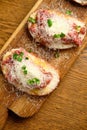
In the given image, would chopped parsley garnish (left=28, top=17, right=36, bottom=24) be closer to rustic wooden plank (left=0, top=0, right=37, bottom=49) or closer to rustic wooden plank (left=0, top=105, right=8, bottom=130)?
rustic wooden plank (left=0, top=0, right=37, bottom=49)

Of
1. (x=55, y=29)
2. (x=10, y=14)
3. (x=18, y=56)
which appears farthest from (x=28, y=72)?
(x=10, y=14)

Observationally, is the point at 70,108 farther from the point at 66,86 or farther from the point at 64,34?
the point at 64,34

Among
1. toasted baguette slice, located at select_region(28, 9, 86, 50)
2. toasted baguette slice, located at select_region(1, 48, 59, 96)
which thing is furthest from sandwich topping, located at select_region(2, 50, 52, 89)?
toasted baguette slice, located at select_region(28, 9, 86, 50)

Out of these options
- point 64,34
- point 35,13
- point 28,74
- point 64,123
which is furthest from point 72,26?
point 64,123

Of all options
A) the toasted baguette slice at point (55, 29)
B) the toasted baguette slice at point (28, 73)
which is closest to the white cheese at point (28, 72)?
the toasted baguette slice at point (28, 73)

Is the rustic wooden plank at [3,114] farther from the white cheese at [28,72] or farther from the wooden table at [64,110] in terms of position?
the white cheese at [28,72]
